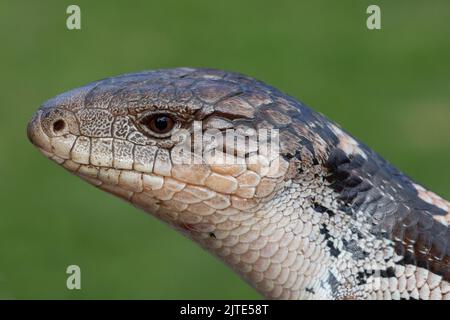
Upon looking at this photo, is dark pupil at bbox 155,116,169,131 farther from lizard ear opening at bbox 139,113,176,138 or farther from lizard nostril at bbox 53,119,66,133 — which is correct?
lizard nostril at bbox 53,119,66,133

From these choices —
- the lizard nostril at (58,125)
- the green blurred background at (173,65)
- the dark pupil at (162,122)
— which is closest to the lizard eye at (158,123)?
the dark pupil at (162,122)

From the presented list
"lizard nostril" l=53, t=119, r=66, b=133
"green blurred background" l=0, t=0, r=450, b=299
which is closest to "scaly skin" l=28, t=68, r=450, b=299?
"lizard nostril" l=53, t=119, r=66, b=133

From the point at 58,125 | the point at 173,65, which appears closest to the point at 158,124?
the point at 58,125

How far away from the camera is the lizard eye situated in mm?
6250

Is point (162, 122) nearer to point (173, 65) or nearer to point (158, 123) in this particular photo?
point (158, 123)

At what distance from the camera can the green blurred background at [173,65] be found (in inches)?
540

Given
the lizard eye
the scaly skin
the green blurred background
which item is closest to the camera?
the scaly skin

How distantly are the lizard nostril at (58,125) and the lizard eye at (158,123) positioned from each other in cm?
39

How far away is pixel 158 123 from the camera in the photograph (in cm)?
627

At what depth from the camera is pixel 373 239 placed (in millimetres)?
6082

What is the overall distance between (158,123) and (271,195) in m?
0.68
